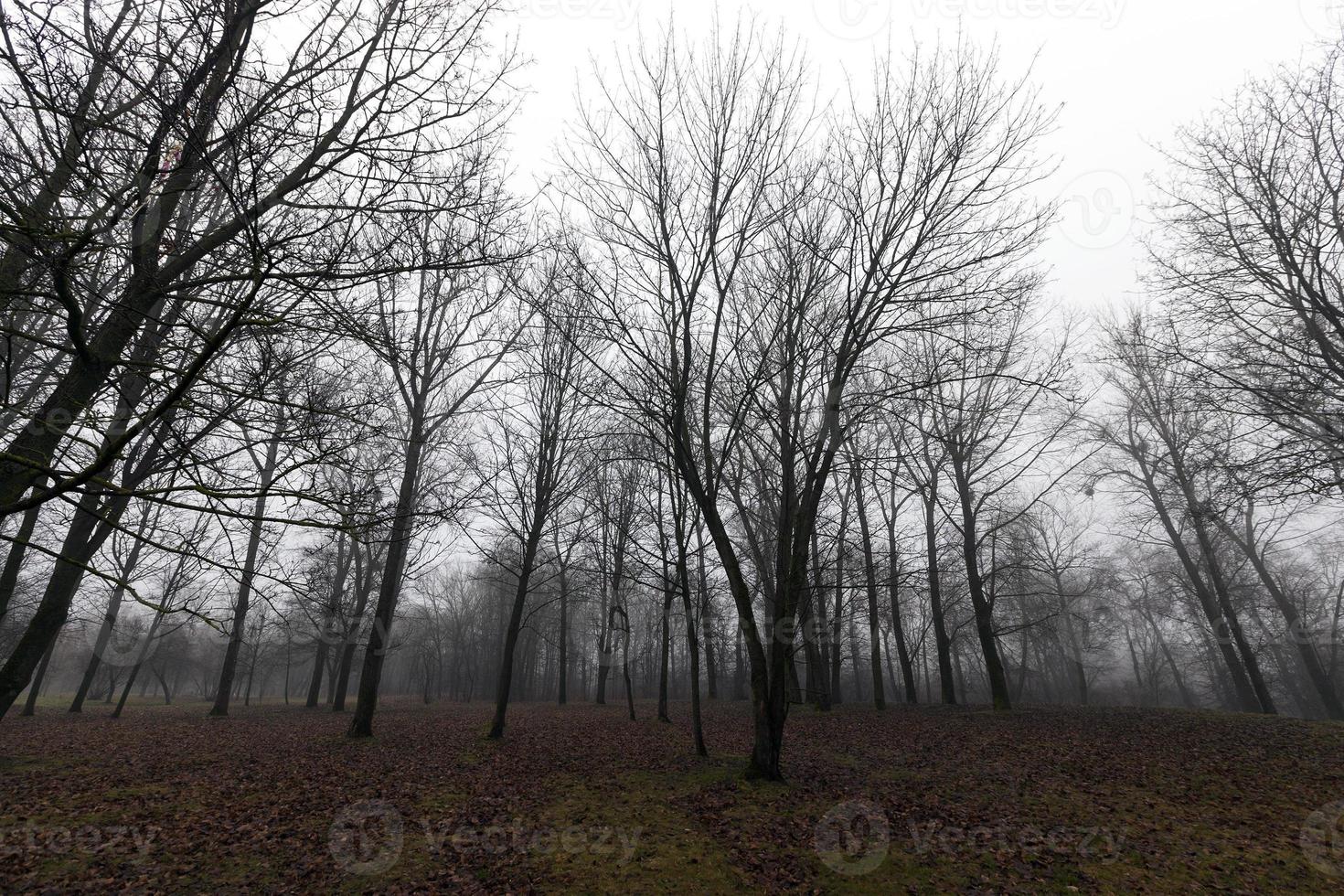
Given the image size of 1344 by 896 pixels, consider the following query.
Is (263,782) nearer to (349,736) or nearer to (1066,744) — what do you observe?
(349,736)

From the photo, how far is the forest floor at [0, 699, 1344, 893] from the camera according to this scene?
480 centimetres

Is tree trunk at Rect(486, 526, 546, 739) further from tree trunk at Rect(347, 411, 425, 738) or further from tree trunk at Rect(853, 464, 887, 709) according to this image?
tree trunk at Rect(853, 464, 887, 709)

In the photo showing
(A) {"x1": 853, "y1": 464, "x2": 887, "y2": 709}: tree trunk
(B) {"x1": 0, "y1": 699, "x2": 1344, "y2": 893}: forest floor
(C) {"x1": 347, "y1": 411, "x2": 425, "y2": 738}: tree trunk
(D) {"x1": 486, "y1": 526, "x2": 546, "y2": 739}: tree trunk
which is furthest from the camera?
(A) {"x1": 853, "y1": 464, "x2": 887, "y2": 709}: tree trunk

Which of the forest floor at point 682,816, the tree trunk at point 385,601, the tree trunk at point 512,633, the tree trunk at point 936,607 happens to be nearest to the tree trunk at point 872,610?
the tree trunk at point 936,607

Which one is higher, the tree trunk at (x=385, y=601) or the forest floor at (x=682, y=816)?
the tree trunk at (x=385, y=601)

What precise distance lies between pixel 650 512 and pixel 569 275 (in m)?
7.57

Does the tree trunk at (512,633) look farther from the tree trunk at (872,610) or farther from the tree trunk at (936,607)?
the tree trunk at (936,607)

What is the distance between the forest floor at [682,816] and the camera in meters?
4.80

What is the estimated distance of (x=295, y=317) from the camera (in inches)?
174

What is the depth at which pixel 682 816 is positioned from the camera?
6.38 meters

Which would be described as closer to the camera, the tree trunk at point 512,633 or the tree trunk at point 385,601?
the tree trunk at point 385,601

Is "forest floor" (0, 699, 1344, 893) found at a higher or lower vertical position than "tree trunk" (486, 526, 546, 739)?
lower

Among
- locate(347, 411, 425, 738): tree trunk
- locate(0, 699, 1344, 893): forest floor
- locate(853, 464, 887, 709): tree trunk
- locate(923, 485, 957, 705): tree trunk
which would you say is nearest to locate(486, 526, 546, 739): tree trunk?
locate(0, 699, 1344, 893): forest floor

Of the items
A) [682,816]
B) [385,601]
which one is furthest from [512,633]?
[682,816]
